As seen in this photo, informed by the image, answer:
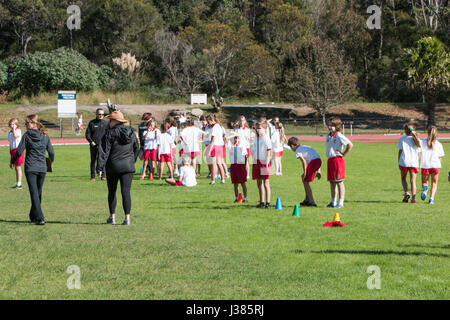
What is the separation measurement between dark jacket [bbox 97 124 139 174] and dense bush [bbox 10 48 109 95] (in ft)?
163

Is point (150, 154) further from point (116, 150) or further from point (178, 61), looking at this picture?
point (178, 61)

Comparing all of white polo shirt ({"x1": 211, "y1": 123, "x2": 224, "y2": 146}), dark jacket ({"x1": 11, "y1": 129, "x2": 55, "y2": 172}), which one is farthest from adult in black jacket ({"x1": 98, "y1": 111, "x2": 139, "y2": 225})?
white polo shirt ({"x1": 211, "y1": 123, "x2": 224, "y2": 146})

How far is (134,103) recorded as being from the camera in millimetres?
62469

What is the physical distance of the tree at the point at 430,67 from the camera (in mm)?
54969

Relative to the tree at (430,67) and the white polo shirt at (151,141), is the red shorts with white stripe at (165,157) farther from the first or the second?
the tree at (430,67)

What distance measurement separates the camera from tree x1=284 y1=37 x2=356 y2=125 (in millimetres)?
57219

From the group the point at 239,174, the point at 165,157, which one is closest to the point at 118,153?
the point at 239,174

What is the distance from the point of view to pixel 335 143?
509 inches

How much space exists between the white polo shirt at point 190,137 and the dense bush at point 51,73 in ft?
140

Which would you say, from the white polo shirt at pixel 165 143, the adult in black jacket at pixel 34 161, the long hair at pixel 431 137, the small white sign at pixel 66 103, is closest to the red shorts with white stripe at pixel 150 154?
the white polo shirt at pixel 165 143

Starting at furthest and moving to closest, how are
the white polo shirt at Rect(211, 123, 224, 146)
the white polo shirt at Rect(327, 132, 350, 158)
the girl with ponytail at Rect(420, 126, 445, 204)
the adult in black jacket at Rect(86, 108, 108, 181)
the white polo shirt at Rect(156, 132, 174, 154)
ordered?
the white polo shirt at Rect(156, 132, 174, 154) → the adult in black jacket at Rect(86, 108, 108, 181) → the white polo shirt at Rect(211, 123, 224, 146) → the girl with ponytail at Rect(420, 126, 445, 204) → the white polo shirt at Rect(327, 132, 350, 158)

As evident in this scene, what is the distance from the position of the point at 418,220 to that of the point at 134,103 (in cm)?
5271

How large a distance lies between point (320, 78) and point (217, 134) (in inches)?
1659

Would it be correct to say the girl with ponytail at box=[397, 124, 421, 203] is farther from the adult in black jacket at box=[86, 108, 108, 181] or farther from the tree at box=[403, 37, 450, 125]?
the tree at box=[403, 37, 450, 125]
